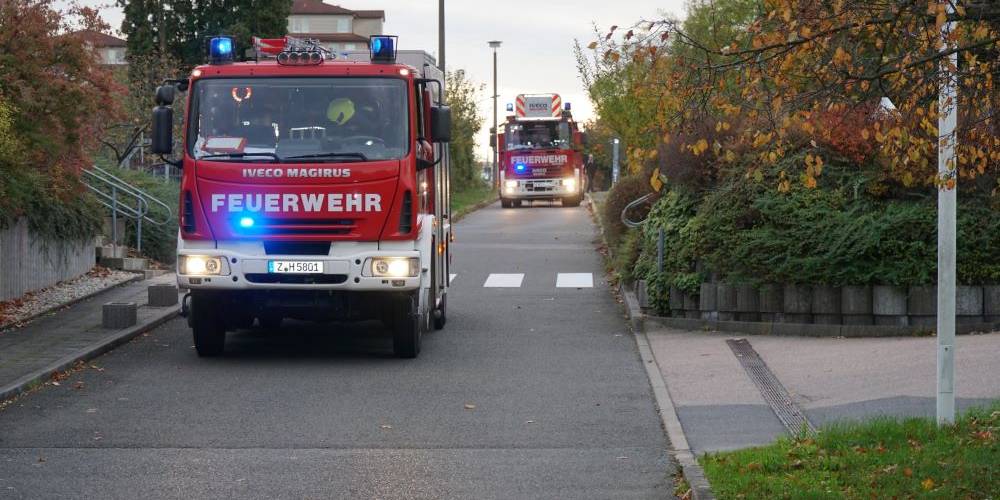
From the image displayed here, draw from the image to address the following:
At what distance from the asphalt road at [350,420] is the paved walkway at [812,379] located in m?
0.40

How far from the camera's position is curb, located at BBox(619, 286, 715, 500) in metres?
8.19

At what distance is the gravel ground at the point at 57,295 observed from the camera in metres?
17.2

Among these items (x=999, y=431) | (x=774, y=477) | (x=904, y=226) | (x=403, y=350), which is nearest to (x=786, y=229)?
(x=904, y=226)

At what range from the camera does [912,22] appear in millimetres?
7824

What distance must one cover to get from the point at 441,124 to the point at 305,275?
2.04 metres

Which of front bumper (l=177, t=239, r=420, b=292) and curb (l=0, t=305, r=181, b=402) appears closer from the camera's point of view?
curb (l=0, t=305, r=181, b=402)

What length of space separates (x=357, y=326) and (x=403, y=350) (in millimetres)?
3166

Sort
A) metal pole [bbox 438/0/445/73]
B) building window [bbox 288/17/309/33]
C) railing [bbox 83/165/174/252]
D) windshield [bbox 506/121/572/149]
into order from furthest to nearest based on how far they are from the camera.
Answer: building window [bbox 288/17/309/33] → windshield [bbox 506/121/572/149] → metal pole [bbox 438/0/445/73] → railing [bbox 83/165/174/252]

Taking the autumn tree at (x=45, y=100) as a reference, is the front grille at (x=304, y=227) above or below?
below

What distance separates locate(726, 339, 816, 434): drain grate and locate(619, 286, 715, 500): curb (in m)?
0.77

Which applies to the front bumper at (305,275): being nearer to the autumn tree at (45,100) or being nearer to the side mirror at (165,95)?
the side mirror at (165,95)

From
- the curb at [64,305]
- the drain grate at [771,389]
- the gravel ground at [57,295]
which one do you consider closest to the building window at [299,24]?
the gravel ground at [57,295]

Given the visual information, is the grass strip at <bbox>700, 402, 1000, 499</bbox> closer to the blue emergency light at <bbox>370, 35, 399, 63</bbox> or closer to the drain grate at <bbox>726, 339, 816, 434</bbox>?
the drain grate at <bbox>726, 339, 816, 434</bbox>

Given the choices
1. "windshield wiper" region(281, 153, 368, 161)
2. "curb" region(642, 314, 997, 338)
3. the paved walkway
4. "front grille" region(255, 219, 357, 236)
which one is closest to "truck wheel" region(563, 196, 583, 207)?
"curb" region(642, 314, 997, 338)
